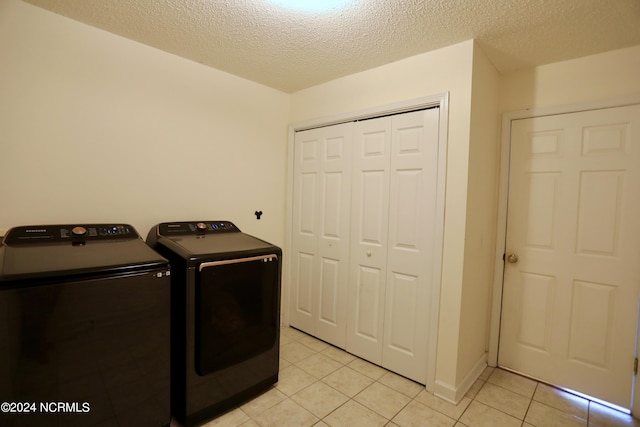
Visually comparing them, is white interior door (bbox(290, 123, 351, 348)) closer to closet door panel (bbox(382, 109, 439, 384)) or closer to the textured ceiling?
closet door panel (bbox(382, 109, 439, 384))

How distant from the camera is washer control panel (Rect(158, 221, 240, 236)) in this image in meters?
2.07

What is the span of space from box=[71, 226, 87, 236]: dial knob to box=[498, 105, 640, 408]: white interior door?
9.88 feet

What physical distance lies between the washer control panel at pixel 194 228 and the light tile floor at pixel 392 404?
3.93 ft

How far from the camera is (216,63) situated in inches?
94.7

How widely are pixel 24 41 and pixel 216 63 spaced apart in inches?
44.6

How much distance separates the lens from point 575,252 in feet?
7.08

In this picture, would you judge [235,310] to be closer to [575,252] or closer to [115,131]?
[115,131]

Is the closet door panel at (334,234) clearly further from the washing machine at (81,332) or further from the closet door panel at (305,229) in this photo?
the washing machine at (81,332)

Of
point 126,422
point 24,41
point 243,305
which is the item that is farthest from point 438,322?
point 24,41

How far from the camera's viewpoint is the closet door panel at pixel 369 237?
93.0 inches

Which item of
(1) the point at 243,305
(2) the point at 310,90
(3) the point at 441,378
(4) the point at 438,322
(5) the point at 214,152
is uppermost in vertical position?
(2) the point at 310,90

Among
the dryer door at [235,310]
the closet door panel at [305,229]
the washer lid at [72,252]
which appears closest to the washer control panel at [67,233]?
the washer lid at [72,252]

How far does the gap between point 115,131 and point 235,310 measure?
147cm

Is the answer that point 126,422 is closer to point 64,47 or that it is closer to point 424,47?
point 64,47
